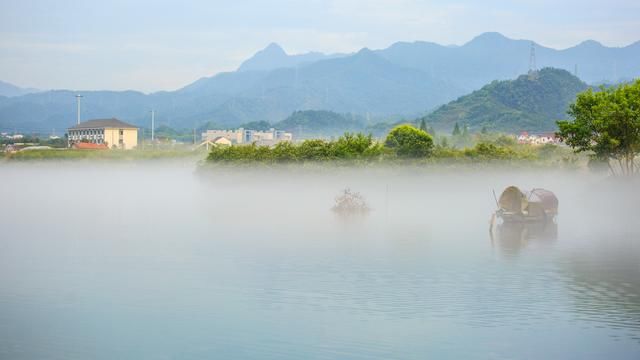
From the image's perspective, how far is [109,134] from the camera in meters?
128

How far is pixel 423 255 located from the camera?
26094 millimetres

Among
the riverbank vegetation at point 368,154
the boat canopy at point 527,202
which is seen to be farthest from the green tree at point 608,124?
the riverbank vegetation at point 368,154

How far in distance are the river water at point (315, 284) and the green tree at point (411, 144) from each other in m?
20.4

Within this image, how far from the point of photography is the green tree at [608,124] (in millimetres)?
40938

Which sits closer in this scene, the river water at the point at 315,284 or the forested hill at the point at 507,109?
the river water at the point at 315,284

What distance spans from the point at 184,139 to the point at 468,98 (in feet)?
199

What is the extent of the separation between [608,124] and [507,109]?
14169cm

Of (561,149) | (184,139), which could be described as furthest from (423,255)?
(184,139)

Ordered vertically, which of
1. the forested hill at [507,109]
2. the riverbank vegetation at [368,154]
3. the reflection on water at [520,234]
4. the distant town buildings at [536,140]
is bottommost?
the reflection on water at [520,234]

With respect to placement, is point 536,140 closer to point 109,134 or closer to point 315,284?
point 109,134

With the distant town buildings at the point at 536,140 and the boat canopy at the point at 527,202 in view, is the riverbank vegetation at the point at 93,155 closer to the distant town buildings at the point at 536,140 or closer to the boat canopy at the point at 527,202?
the distant town buildings at the point at 536,140

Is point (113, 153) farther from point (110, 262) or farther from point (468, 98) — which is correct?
point (468, 98)

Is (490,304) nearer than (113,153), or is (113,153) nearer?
(490,304)

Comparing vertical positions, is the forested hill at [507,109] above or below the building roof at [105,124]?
above
